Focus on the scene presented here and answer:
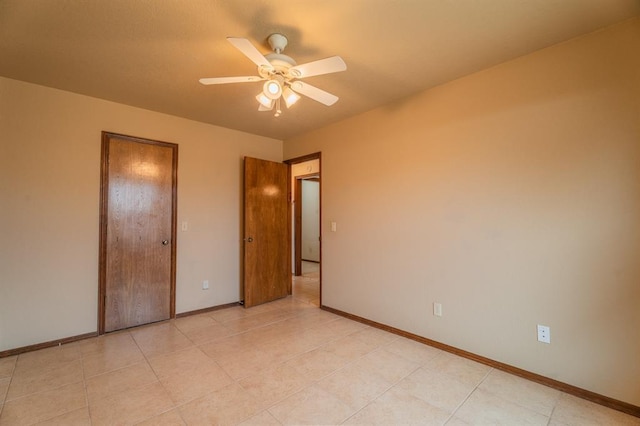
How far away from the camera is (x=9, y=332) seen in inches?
98.6

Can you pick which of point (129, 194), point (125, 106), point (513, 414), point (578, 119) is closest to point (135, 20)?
point (125, 106)

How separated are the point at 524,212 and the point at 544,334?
912 mm

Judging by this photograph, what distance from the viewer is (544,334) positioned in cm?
208

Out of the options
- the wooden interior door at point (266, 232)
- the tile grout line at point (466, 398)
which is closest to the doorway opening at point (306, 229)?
the wooden interior door at point (266, 232)

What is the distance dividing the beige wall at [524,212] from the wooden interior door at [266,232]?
5.13 ft

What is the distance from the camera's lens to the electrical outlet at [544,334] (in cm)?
206

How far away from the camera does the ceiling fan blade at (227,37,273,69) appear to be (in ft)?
4.84

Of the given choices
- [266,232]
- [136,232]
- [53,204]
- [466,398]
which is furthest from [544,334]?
[53,204]

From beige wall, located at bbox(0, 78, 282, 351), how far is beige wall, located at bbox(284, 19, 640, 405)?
2.65 metres

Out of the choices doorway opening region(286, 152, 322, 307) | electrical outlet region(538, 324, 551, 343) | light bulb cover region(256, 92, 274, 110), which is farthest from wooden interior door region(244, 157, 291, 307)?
electrical outlet region(538, 324, 551, 343)

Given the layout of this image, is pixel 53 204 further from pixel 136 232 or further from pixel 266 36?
pixel 266 36

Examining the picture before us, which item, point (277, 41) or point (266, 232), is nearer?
point (277, 41)

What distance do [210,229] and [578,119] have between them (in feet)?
12.7

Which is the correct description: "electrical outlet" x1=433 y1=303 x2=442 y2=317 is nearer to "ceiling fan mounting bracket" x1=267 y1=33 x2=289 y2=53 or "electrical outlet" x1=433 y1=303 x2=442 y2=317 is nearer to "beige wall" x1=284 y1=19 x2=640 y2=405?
"beige wall" x1=284 y1=19 x2=640 y2=405
